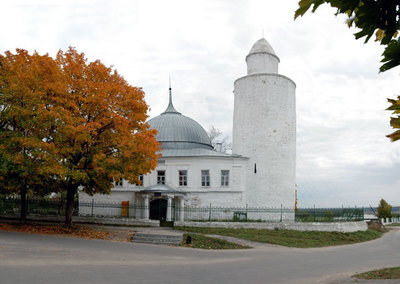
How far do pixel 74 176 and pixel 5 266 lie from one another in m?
8.75

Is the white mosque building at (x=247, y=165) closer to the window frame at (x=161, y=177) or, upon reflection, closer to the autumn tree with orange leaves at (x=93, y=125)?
the window frame at (x=161, y=177)

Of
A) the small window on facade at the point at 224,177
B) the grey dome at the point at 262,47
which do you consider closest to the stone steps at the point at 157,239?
the small window on facade at the point at 224,177

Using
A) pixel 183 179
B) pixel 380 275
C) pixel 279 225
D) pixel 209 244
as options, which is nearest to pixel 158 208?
pixel 183 179

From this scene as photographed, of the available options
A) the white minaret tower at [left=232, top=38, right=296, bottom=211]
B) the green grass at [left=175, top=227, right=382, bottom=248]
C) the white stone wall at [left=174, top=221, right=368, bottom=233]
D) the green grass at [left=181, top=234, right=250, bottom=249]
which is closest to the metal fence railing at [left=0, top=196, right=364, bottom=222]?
the white stone wall at [left=174, top=221, right=368, bottom=233]

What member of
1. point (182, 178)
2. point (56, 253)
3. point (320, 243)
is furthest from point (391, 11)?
point (182, 178)

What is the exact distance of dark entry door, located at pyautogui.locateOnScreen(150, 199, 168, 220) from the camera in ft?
102

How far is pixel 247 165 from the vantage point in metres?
33.3

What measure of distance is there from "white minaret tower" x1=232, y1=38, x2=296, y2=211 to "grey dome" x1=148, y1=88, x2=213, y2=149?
4.33m

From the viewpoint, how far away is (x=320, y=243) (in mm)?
23531

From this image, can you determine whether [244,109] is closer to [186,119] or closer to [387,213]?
[186,119]

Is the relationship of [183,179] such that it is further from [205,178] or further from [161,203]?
[161,203]

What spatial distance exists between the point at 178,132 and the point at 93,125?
16.7 meters

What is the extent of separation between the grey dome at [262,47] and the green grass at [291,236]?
54.6 feet

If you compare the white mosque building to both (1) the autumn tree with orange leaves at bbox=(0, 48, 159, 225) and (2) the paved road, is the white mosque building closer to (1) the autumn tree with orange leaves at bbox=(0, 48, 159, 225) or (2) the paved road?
(1) the autumn tree with orange leaves at bbox=(0, 48, 159, 225)
